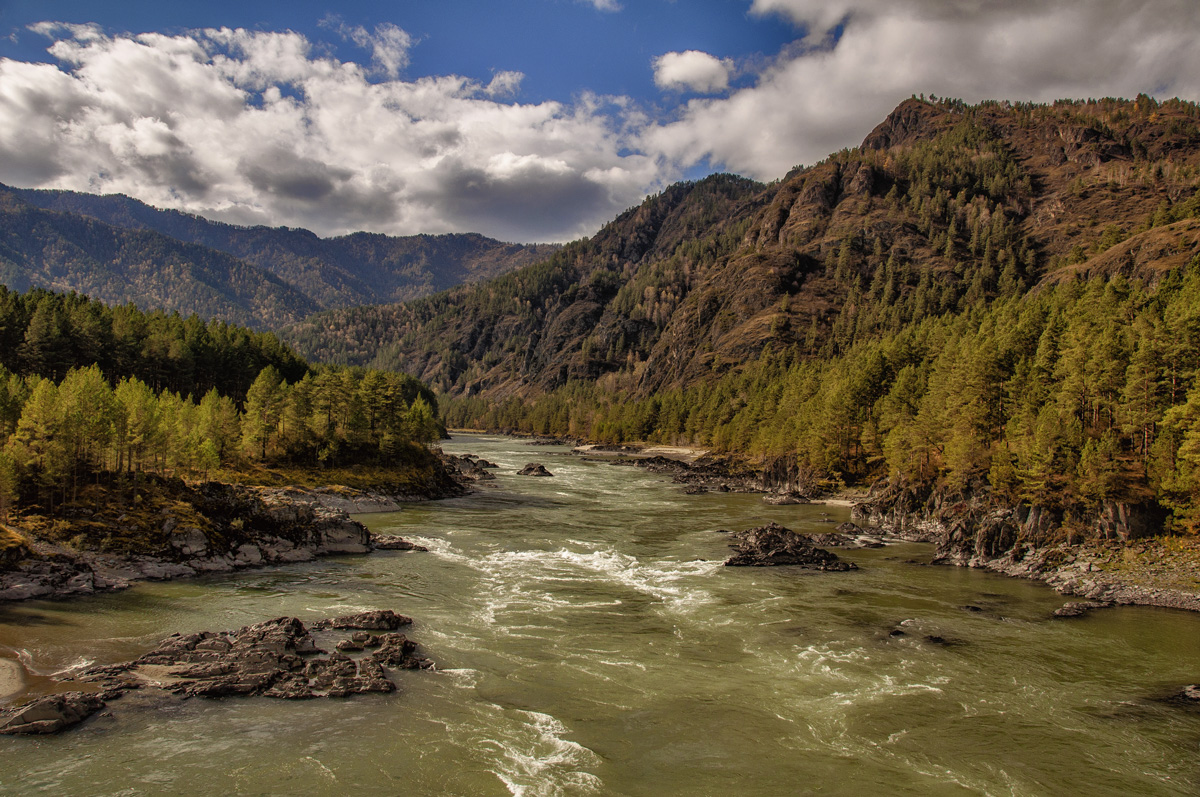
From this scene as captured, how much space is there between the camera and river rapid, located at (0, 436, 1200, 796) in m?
18.4

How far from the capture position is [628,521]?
68.4 meters

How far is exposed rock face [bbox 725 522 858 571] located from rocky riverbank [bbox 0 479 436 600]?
29.6m

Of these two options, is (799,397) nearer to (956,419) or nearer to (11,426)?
(956,419)

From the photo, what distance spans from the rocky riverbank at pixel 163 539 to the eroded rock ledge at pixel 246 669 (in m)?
14.5

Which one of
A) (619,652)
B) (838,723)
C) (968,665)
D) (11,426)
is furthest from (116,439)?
(968,665)

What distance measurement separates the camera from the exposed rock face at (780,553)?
157 feet

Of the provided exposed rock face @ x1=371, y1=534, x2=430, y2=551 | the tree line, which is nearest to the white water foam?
exposed rock face @ x1=371, y1=534, x2=430, y2=551

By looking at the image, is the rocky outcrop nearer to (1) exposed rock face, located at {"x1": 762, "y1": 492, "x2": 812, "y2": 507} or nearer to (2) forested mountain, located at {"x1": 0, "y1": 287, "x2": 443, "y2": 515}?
(2) forested mountain, located at {"x1": 0, "y1": 287, "x2": 443, "y2": 515}

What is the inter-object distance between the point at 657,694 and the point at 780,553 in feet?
90.7

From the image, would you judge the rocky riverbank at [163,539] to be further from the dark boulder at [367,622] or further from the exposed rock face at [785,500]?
the exposed rock face at [785,500]

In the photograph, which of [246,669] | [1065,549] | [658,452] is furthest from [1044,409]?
[658,452]

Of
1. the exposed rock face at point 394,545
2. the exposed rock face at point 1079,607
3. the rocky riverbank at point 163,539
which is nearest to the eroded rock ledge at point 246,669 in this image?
the rocky riverbank at point 163,539

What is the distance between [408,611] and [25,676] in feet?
52.6

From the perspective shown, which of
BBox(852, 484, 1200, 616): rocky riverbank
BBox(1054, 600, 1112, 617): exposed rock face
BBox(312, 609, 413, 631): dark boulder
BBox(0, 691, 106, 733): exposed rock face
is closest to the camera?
BBox(0, 691, 106, 733): exposed rock face
